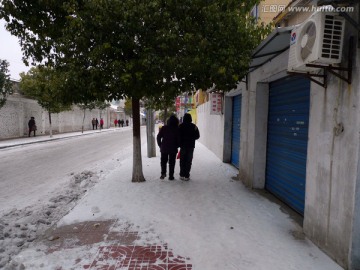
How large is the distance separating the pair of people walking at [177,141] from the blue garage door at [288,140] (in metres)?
2.01

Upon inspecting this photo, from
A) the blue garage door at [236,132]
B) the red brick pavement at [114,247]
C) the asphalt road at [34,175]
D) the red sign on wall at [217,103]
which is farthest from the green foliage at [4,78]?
the red brick pavement at [114,247]

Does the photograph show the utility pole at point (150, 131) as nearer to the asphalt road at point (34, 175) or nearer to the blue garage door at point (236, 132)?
the asphalt road at point (34, 175)

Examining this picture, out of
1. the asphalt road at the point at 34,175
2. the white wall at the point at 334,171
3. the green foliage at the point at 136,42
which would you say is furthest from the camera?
the asphalt road at the point at 34,175

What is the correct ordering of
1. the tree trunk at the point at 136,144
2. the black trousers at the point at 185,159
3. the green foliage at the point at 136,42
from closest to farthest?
1. the green foliage at the point at 136,42
2. the tree trunk at the point at 136,144
3. the black trousers at the point at 185,159

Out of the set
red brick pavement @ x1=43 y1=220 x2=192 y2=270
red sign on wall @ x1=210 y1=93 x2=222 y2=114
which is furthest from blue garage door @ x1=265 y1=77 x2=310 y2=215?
red sign on wall @ x1=210 y1=93 x2=222 y2=114

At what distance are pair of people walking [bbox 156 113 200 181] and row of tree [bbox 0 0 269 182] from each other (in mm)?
1737

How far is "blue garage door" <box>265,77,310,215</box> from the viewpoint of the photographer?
5051 mm

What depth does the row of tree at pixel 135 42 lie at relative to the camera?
531cm

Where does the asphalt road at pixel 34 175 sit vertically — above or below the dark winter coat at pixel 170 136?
below

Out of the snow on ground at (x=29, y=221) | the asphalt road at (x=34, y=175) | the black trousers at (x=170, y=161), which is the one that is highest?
the black trousers at (x=170, y=161)

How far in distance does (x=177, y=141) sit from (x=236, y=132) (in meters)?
3.51

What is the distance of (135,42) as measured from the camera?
5.67 meters

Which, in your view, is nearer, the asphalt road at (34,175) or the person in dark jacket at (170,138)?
the asphalt road at (34,175)

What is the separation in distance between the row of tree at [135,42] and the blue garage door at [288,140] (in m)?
1.05
